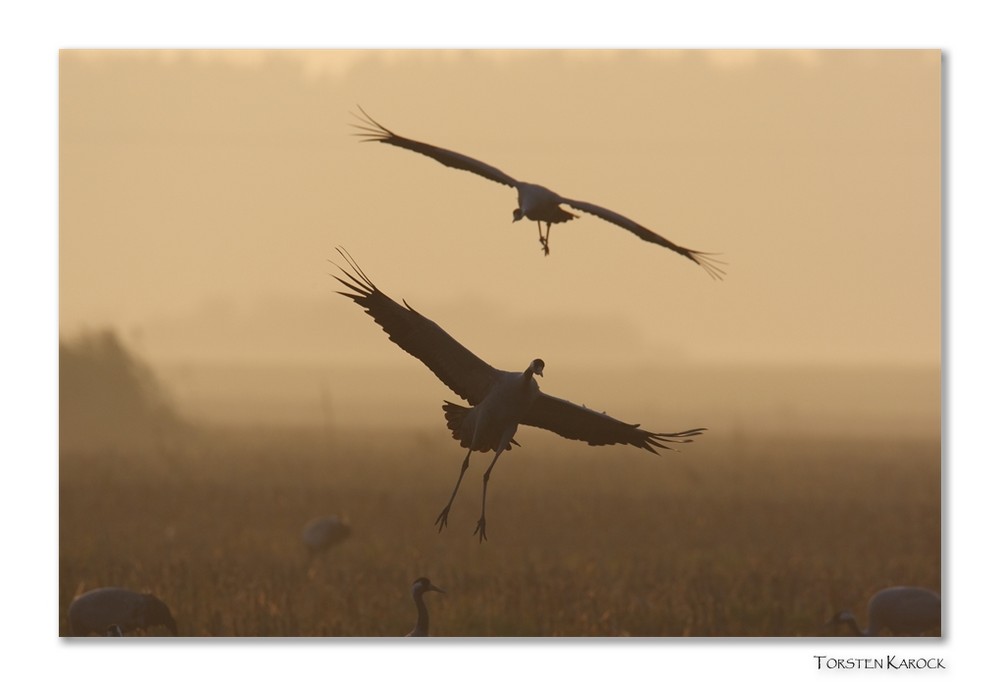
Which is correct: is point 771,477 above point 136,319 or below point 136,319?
below

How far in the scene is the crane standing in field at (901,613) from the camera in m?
9.43

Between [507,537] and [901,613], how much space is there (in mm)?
6267

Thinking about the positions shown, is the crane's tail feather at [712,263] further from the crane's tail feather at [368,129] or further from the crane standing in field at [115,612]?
the crane standing in field at [115,612]

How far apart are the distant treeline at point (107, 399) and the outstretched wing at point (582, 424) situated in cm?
330

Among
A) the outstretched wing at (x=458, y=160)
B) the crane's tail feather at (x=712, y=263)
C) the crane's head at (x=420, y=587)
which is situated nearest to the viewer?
the outstretched wing at (x=458, y=160)

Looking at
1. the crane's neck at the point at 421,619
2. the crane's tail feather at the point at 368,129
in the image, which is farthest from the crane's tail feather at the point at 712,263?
the crane's neck at the point at 421,619

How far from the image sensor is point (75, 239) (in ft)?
31.3

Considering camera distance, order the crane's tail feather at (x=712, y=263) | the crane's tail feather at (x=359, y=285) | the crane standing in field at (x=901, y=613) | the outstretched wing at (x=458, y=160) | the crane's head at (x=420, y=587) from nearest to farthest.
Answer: the crane's tail feather at (x=359, y=285), the outstretched wing at (x=458, y=160), the crane standing in field at (x=901, y=613), the crane's head at (x=420, y=587), the crane's tail feather at (x=712, y=263)

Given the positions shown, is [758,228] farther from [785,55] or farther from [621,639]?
[621,639]

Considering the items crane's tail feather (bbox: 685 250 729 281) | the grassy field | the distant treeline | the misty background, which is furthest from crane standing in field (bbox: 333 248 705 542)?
the distant treeline

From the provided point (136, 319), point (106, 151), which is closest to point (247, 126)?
point (106, 151)

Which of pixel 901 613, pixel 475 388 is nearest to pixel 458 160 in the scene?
pixel 475 388

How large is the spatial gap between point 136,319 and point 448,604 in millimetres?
3381

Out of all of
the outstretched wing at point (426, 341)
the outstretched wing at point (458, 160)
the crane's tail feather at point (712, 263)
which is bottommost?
the outstretched wing at point (426, 341)
